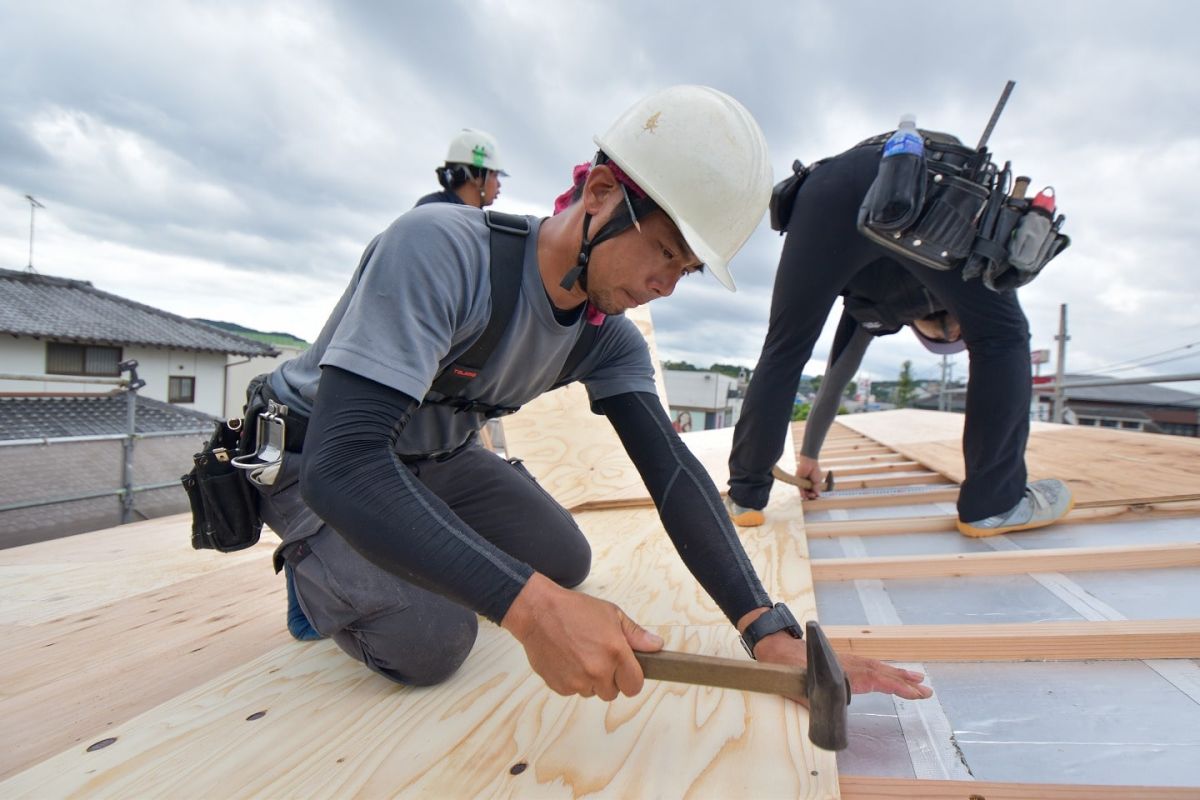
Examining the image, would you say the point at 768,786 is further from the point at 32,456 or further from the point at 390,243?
the point at 32,456

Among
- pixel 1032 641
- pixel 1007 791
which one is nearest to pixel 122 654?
pixel 1007 791

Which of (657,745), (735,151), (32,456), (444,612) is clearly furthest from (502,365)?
(32,456)

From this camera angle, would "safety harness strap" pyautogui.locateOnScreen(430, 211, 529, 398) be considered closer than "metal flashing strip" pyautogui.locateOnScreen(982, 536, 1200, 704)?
No

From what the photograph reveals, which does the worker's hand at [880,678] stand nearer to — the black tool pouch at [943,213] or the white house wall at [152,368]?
the black tool pouch at [943,213]

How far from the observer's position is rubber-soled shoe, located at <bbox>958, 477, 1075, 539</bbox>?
228 centimetres

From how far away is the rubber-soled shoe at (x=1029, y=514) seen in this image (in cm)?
228

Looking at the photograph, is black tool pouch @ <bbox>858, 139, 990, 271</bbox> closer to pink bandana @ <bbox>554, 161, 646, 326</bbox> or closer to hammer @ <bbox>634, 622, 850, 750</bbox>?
pink bandana @ <bbox>554, 161, 646, 326</bbox>

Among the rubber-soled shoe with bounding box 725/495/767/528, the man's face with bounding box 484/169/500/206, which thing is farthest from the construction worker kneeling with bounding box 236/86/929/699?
the man's face with bounding box 484/169/500/206

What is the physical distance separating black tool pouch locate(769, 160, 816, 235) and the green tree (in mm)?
60516

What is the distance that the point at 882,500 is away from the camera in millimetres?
3018

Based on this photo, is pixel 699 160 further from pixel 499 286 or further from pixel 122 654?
pixel 122 654

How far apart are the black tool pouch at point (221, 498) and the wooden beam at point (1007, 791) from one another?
1.62 m

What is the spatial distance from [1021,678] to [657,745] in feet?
2.46

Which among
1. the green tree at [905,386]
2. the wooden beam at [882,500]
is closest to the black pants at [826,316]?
the wooden beam at [882,500]
